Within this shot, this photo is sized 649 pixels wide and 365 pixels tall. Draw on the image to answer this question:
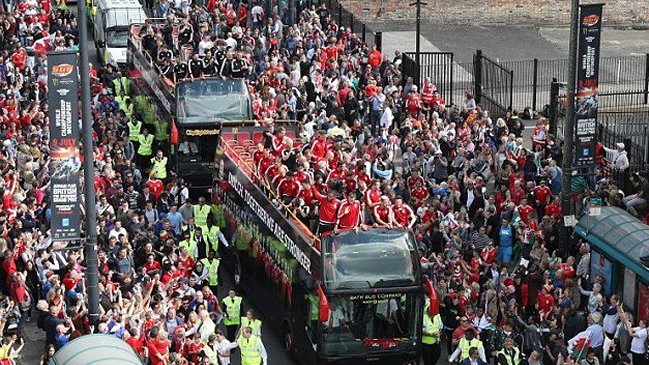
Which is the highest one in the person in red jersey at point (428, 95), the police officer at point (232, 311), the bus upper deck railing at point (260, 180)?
the bus upper deck railing at point (260, 180)

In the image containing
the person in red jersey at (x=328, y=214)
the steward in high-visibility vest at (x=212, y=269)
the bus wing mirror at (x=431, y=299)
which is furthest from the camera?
the steward in high-visibility vest at (x=212, y=269)

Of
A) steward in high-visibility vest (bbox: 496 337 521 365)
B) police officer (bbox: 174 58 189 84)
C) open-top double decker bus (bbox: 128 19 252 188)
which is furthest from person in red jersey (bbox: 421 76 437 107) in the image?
steward in high-visibility vest (bbox: 496 337 521 365)

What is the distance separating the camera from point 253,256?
2819cm

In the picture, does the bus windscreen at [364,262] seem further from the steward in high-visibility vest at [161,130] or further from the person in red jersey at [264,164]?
the steward in high-visibility vest at [161,130]

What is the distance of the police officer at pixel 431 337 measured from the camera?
24438mm

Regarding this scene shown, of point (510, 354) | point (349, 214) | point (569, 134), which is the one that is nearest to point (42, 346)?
point (349, 214)

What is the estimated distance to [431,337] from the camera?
24.6m

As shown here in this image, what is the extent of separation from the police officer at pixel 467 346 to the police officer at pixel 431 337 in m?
0.58

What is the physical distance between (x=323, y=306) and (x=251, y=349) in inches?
53.4

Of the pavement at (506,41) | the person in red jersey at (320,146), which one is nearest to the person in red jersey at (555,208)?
the person in red jersey at (320,146)

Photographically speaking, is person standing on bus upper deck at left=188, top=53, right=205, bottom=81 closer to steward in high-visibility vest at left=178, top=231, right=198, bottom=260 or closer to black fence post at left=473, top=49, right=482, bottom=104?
steward in high-visibility vest at left=178, top=231, right=198, bottom=260

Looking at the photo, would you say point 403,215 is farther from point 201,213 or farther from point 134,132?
point 134,132

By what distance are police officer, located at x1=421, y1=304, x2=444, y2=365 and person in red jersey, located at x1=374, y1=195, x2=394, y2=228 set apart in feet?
6.20

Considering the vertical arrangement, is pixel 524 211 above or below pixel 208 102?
below
